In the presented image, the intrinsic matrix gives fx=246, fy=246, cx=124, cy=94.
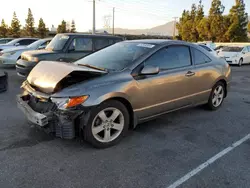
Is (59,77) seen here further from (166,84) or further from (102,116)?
(166,84)

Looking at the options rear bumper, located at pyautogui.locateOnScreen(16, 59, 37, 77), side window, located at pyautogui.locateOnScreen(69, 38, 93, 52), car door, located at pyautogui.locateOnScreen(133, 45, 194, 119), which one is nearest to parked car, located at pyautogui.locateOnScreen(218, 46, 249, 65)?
side window, located at pyautogui.locateOnScreen(69, 38, 93, 52)

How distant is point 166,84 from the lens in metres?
4.13

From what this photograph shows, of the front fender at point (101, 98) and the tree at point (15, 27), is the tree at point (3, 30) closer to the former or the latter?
the tree at point (15, 27)

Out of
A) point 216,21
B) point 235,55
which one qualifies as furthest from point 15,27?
point 235,55

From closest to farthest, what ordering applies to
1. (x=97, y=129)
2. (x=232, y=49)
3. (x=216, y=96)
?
(x=97, y=129) < (x=216, y=96) < (x=232, y=49)

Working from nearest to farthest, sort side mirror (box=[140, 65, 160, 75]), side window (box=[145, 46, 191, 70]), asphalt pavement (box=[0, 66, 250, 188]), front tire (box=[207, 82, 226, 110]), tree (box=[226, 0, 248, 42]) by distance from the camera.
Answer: asphalt pavement (box=[0, 66, 250, 188]) → side mirror (box=[140, 65, 160, 75]) → side window (box=[145, 46, 191, 70]) → front tire (box=[207, 82, 226, 110]) → tree (box=[226, 0, 248, 42])

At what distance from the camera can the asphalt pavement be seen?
273 cm

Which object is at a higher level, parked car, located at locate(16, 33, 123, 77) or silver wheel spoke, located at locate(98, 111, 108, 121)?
parked car, located at locate(16, 33, 123, 77)

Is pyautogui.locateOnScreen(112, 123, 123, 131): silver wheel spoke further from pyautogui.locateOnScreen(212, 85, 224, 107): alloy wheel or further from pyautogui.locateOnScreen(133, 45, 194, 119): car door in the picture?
pyautogui.locateOnScreen(212, 85, 224, 107): alloy wheel

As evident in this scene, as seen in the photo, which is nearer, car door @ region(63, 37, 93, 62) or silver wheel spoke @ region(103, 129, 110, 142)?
silver wheel spoke @ region(103, 129, 110, 142)

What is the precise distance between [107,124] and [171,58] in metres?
1.73

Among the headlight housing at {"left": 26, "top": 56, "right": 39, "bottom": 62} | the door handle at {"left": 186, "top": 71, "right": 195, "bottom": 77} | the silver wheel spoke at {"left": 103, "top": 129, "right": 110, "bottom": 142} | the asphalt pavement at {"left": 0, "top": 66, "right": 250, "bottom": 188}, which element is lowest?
the asphalt pavement at {"left": 0, "top": 66, "right": 250, "bottom": 188}

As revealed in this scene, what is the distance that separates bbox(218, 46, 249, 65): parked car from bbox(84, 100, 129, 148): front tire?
15.1m

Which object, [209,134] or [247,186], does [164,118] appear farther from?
[247,186]
